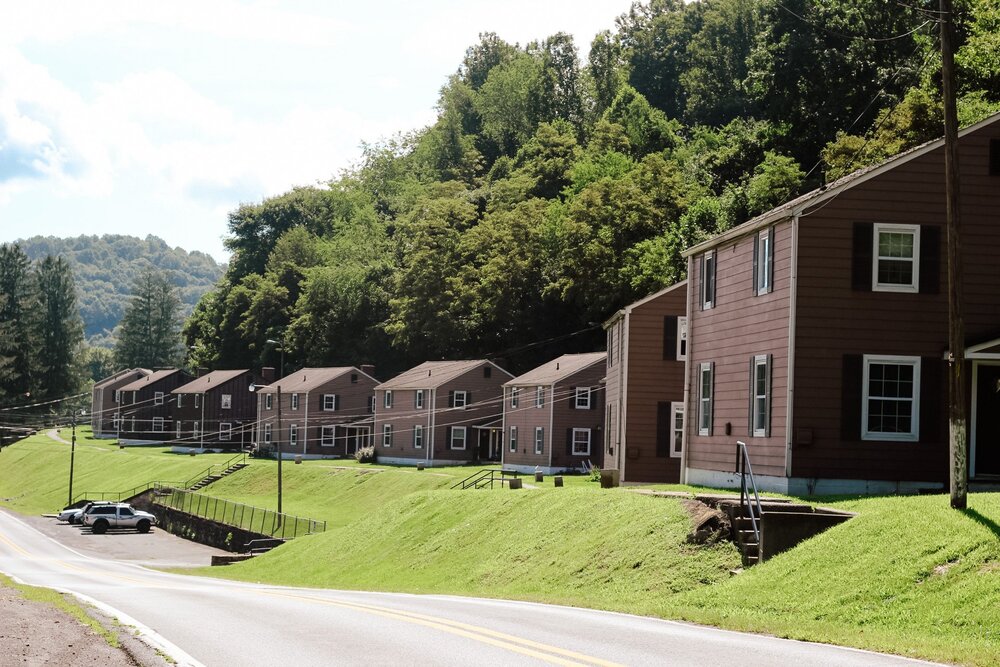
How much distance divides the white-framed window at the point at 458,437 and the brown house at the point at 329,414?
50.3 ft

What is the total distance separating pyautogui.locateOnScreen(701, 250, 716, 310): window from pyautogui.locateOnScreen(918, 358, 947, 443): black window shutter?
7521 mm

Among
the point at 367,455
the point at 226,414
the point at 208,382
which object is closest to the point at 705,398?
the point at 367,455

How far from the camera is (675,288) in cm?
4759

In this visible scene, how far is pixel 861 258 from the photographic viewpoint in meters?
29.6

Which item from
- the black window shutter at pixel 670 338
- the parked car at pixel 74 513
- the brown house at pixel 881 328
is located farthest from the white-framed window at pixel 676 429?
the parked car at pixel 74 513

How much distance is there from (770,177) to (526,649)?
179 feet

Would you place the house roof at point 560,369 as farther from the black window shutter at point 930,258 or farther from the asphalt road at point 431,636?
the asphalt road at point 431,636

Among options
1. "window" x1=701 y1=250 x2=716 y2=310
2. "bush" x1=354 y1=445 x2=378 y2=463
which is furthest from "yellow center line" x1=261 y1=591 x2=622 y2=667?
"bush" x1=354 y1=445 x2=378 y2=463

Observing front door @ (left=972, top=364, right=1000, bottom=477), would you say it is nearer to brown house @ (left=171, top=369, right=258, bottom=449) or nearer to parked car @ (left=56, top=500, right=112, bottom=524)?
parked car @ (left=56, top=500, right=112, bottom=524)

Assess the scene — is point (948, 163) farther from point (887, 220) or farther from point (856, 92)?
point (856, 92)

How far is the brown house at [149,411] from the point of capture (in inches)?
5167

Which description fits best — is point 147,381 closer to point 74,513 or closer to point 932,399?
point 74,513

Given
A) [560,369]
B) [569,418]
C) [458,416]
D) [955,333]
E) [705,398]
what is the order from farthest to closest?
[458,416]
[560,369]
[569,418]
[705,398]
[955,333]

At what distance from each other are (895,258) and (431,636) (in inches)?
739
